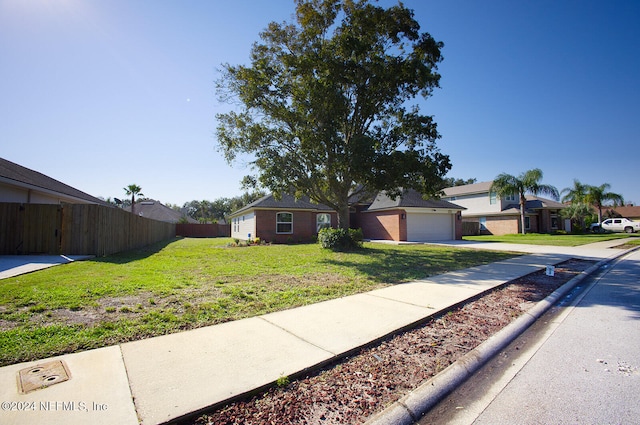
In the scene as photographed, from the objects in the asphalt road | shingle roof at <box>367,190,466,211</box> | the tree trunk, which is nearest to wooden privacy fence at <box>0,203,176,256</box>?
the tree trunk

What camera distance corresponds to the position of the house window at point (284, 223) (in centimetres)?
2302

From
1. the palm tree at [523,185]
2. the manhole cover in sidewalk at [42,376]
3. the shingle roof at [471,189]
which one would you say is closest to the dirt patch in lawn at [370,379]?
the manhole cover in sidewalk at [42,376]

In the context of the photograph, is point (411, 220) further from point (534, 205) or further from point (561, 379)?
point (561, 379)

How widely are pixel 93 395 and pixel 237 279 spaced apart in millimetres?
5164

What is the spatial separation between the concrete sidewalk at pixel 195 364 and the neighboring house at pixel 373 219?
17873 mm

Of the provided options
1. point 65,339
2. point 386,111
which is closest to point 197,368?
point 65,339

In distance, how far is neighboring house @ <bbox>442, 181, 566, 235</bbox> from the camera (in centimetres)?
3319

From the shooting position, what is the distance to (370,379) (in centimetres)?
293

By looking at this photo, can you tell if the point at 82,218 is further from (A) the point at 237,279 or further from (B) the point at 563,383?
(B) the point at 563,383

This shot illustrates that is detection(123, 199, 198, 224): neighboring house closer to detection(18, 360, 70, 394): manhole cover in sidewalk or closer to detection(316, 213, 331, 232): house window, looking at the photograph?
detection(316, 213, 331, 232): house window

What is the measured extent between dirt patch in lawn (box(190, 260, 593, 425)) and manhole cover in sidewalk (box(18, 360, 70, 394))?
1.46 meters

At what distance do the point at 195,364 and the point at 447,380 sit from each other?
2.48m

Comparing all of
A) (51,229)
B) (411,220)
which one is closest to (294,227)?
(411,220)

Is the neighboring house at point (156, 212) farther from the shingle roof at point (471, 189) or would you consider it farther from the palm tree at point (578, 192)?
the palm tree at point (578, 192)
